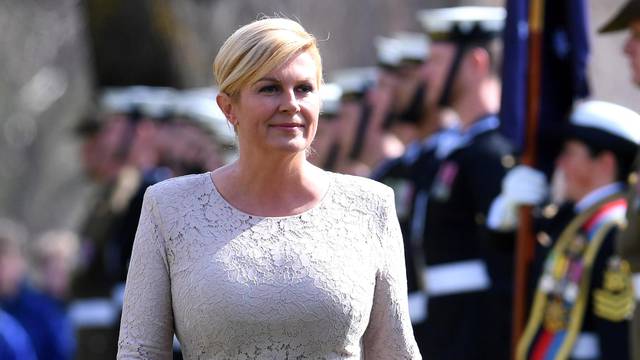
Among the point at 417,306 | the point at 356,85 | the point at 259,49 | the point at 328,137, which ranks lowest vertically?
the point at 417,306

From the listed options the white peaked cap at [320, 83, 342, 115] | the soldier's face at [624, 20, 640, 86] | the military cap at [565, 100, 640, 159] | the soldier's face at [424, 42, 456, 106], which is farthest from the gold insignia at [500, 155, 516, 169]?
the white peaked cap at [320, 83, 342, 115]

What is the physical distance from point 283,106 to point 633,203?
7.65ft

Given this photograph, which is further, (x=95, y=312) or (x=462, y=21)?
(x=95, y=312)

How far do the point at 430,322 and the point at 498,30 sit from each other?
1.60m

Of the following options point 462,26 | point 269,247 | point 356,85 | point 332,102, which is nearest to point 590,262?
point 462,26

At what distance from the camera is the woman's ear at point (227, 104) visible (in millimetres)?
5086

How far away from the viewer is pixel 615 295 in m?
7.57

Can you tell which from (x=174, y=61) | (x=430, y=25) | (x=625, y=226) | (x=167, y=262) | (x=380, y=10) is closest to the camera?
(x=167, y=262)

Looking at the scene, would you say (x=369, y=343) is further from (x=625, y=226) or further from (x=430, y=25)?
(x=430, y=25)

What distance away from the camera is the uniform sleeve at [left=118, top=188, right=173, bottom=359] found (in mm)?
5000

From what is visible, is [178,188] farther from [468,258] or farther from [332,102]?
[332,102]

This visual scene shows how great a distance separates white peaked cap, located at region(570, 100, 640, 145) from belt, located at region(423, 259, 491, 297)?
109 cm

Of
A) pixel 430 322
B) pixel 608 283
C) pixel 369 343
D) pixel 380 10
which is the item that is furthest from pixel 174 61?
pixel 369 343

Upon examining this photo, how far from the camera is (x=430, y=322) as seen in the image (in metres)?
9.42
